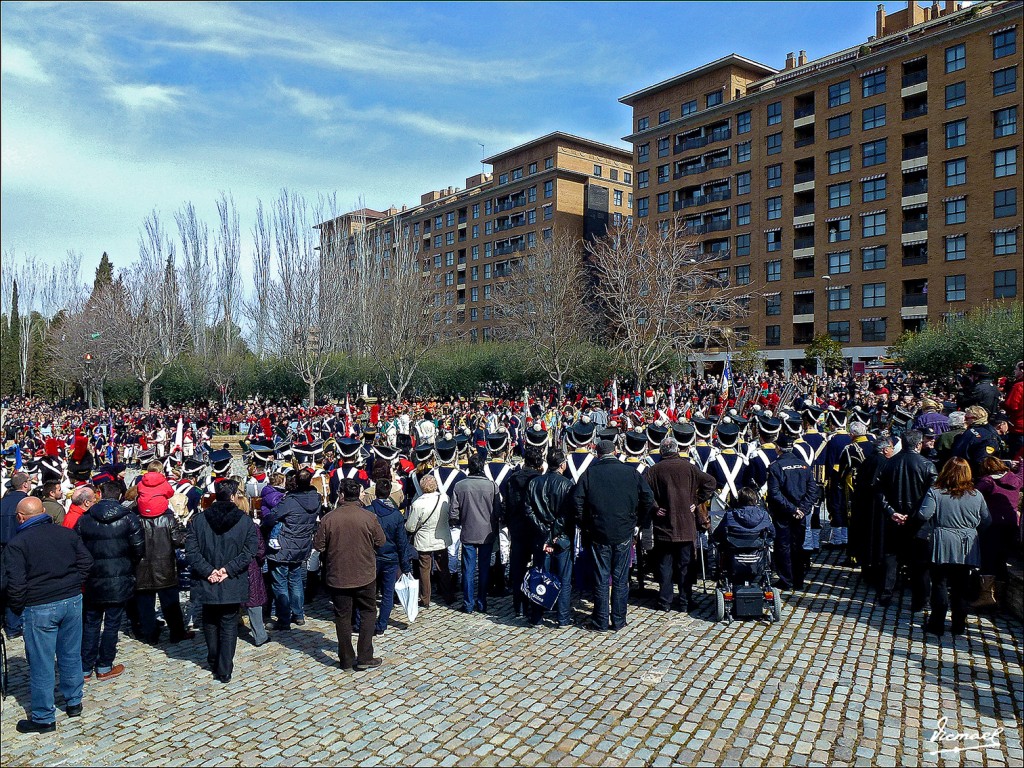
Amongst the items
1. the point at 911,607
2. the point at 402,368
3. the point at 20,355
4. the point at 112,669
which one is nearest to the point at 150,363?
the point at 402,368

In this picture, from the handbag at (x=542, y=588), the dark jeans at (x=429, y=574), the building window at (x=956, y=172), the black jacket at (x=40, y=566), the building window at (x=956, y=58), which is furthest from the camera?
the building window at (x=956, y=172)

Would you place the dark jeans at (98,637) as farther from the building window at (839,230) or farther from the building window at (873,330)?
the building window at (839,230)

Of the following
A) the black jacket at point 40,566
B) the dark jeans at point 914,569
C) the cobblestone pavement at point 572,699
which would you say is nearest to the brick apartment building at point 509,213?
the dark jeans at point 914,569

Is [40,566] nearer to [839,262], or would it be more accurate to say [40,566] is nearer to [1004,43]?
[839,262]

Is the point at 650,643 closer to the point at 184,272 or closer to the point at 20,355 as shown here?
the point at 184,272

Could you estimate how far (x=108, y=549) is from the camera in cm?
650

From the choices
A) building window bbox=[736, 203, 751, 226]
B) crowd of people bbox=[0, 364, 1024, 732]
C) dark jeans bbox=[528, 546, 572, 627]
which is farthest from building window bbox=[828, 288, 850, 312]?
dark jeans bbox=[528, 546, 572, 627]

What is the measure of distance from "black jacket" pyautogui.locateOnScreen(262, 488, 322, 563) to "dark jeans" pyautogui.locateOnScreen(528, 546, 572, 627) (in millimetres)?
2398

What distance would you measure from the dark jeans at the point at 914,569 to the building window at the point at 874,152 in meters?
48.8

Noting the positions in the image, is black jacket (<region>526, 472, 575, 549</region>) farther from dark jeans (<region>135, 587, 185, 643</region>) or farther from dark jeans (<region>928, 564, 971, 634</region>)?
dark jeans (<region>135, 587, 185, 643</region>)

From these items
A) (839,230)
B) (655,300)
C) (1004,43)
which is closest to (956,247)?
(839,230)

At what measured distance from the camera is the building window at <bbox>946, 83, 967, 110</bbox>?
44875 mm

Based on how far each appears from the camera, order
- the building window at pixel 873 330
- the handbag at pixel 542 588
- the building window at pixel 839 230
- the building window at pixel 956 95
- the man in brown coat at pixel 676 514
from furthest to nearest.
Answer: the building window at pixel 839 230
the building window at pixel 873 330
the building window at pixel 956 95
the man in brown coat at pixel 676 514
the handbag at pixel 542 588

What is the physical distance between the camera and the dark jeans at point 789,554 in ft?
27.3
